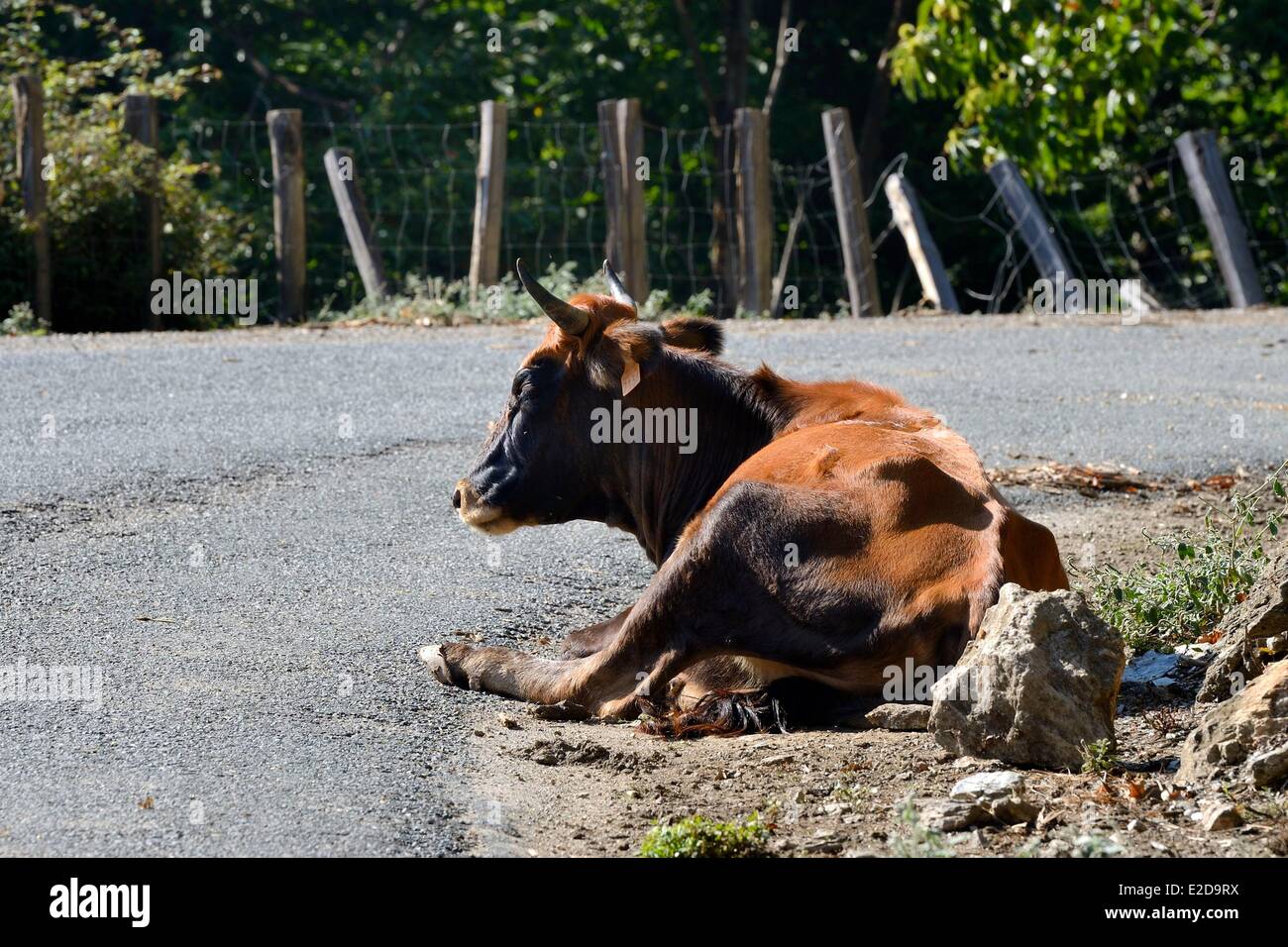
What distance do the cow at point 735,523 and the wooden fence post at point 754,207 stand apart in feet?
28.6

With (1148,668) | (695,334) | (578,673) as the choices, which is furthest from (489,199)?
(1148,668)

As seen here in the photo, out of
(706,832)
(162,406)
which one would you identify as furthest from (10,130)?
(706,832)

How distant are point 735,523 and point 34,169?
32.1 feet

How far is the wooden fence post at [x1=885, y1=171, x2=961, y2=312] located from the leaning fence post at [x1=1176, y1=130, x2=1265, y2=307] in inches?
88.5

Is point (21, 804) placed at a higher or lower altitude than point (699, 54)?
lower

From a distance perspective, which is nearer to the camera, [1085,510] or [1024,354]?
[1085,510]

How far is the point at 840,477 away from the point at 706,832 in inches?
59.3

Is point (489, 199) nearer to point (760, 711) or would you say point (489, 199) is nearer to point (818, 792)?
point (760, 711)

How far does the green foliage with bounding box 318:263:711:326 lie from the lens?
13.3 meters

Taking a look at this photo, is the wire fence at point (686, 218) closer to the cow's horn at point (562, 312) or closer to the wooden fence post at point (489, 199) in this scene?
the wooden fence post at point (489, 199)

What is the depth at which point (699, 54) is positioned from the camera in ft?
71.2

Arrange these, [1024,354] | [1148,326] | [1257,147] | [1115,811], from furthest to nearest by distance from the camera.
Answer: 1. [1257,147]
2. [1148,326]
3. [1024,354]
4. [1115,811]

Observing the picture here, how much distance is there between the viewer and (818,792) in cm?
427

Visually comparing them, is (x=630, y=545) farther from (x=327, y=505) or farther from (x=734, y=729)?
(x=734, y=729)
